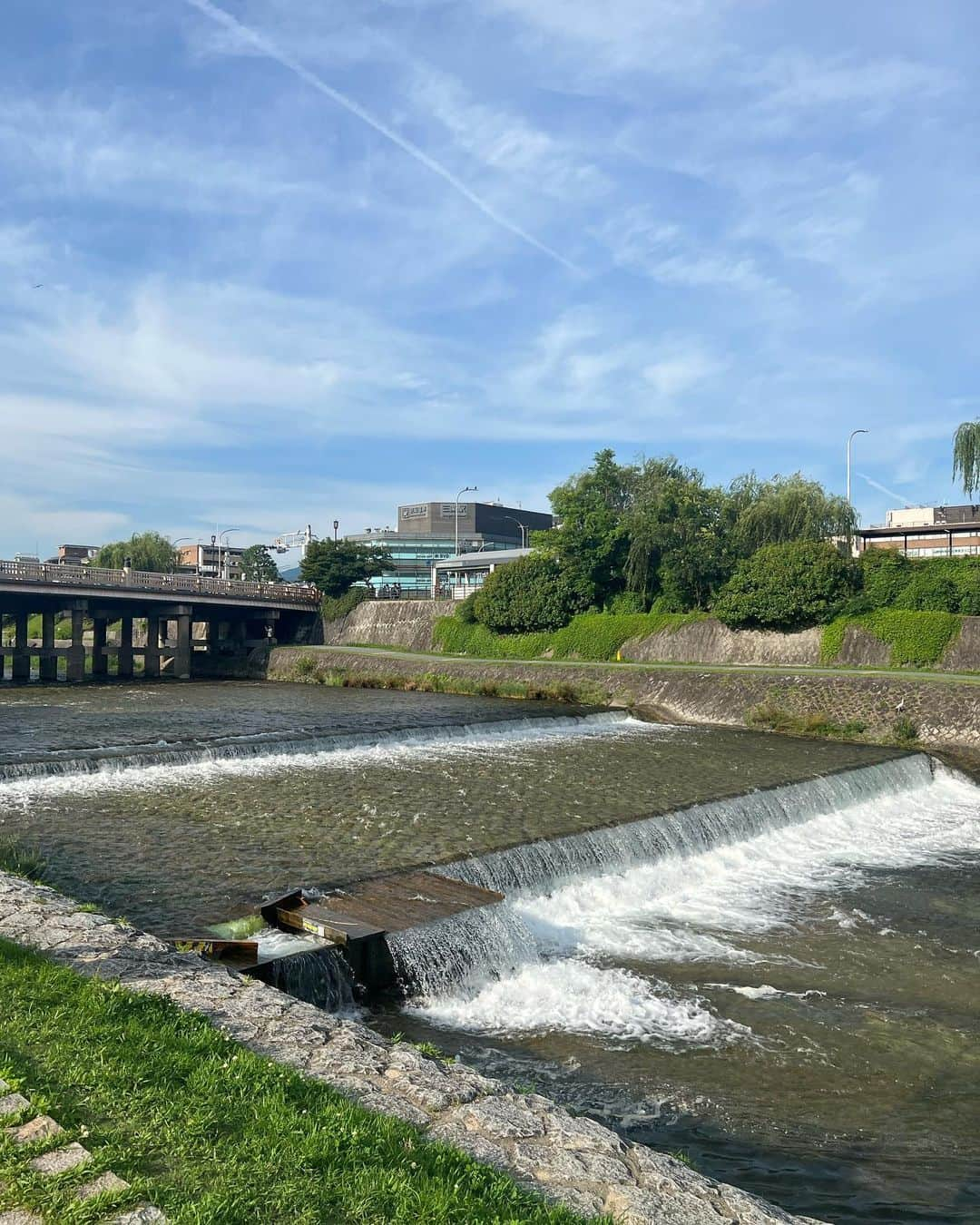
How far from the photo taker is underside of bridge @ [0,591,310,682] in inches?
1838

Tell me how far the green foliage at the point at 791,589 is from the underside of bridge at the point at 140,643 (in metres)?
29.7

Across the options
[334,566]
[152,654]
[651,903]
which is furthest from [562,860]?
[334,566]

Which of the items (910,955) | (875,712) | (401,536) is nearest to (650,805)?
(910,955)

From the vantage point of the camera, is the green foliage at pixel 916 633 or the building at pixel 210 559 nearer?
the green foliage at pixel 916 633

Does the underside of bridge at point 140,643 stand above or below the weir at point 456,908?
above

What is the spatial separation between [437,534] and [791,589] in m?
87.7

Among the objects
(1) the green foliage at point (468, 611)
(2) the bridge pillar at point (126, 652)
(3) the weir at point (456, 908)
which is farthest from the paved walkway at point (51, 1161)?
(2) the bridge pillar at point (126, 652)

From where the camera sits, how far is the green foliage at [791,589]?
38031 mm

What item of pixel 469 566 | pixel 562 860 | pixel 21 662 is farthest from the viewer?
pixel 469 566

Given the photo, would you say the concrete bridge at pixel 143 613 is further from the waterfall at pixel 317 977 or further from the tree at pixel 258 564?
the tree at pixel 258 564

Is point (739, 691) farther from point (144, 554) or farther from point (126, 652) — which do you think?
point (144, 554)

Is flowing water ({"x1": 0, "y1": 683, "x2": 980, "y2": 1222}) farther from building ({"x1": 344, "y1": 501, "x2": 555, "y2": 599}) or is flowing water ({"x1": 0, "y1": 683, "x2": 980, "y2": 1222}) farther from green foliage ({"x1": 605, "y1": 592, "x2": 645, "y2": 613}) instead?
building ({"x1": 344, "y1": 501, "x2": 555, "y2": 599})

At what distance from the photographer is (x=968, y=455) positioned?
145 ft

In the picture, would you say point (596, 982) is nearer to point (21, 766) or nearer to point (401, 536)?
point (21, 766)
